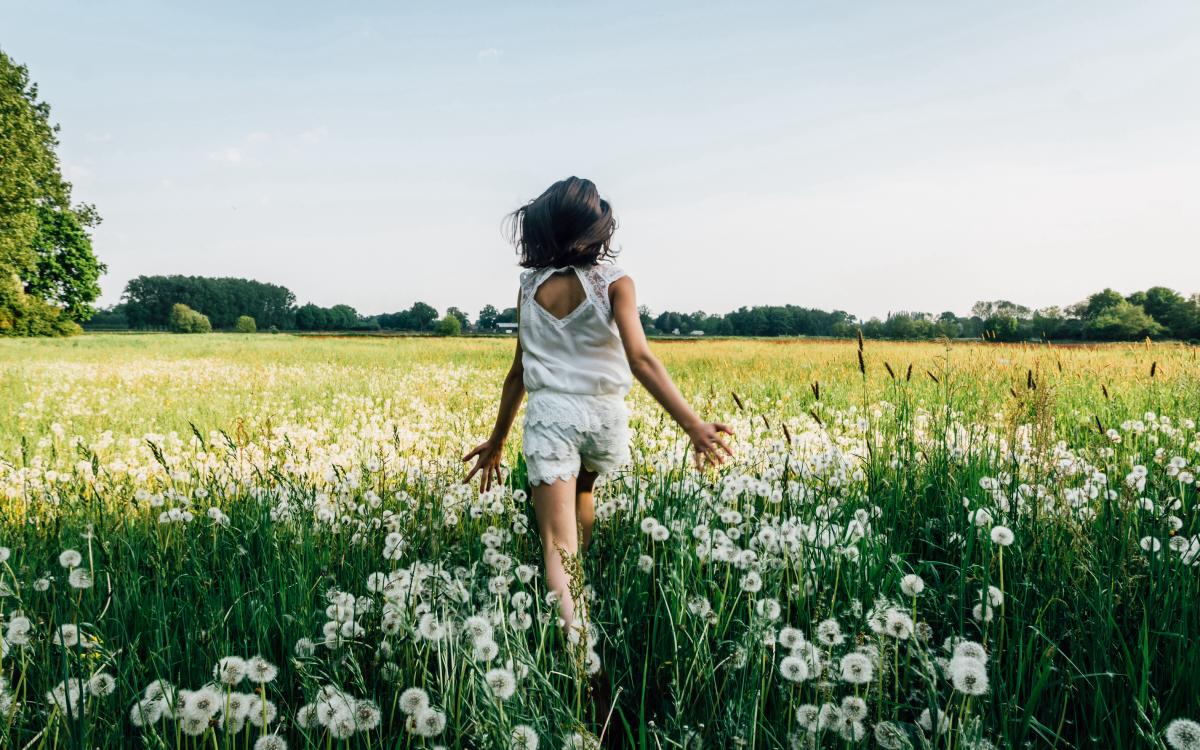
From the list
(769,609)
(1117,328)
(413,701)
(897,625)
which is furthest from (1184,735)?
(1117,328)

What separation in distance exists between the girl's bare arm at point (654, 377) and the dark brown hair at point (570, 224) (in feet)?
0.68

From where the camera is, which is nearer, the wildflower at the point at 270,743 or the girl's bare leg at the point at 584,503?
the wildflower at the point at 270,743

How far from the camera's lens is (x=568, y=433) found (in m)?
2.97

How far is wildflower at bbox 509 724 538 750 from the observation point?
1.56 meters

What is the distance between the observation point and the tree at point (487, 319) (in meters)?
105

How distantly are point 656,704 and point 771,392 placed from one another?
903 cm

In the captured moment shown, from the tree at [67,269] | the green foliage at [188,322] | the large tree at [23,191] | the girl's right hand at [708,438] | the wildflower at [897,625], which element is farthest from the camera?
the green foliage at [188,322]

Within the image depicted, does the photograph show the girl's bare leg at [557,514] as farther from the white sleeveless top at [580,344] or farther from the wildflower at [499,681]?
the wildflower at [499,681]

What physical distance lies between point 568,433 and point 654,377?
0.47 m

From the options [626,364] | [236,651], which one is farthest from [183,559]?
[626,364]

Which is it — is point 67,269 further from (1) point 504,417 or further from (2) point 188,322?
(1) point 504,417

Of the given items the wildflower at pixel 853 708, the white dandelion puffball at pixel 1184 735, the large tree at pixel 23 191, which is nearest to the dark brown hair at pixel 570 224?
the wildflower at pixel 853 708

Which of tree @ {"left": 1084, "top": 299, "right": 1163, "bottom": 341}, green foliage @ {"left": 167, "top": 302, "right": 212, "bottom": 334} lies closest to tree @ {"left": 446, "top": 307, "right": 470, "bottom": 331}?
green foliage @ {"left": 167, "top": 302, "right": 212, "bottom": 334}

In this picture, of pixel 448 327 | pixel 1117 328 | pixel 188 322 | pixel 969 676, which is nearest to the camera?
pixel 969 676
